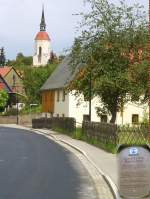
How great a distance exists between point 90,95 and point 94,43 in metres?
3.87

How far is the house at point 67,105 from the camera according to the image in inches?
2857

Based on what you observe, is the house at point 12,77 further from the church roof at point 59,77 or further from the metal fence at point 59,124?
the metal fence at point 59,124

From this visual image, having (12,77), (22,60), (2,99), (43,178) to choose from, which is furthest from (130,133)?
(22,60)

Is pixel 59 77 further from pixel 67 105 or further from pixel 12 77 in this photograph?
pixel 12 77

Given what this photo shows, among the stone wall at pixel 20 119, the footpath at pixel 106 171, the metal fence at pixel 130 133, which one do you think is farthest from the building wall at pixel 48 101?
the metal fence at pixel 130 133

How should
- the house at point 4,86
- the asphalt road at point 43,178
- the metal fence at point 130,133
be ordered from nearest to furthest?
the asphalt road at point 43,178
the metal fence at point 130,133
the house at point 4,86

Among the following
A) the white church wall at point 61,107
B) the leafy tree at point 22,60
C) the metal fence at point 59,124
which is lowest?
the metal fence at point 59,124

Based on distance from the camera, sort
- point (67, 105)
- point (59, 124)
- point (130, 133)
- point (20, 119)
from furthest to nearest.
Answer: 1. point (20, 119)
2. point (67, 105)
3. point (59, 124)
4. point (130, 133)

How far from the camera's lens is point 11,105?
130625mm

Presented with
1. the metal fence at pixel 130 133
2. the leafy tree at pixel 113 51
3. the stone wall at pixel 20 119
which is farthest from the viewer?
the stone wall at pixel 20 119

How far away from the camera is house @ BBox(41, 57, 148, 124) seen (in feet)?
238

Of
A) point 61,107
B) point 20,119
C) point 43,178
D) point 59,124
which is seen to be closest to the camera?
point 43,178

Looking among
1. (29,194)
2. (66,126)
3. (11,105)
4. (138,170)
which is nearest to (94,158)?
(29,194)

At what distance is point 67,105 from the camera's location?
76.6m
